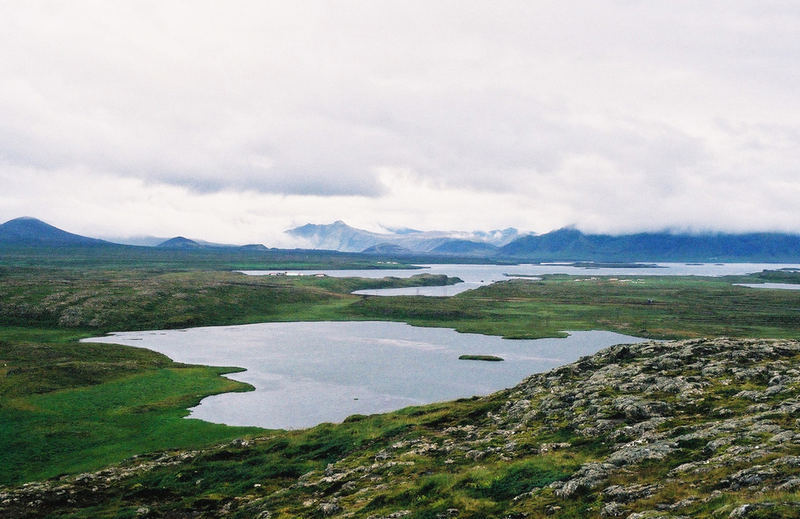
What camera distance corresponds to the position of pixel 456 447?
1708 inches

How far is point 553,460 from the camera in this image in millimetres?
33750

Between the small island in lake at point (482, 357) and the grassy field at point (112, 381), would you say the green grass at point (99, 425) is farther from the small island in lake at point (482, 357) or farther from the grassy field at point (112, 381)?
the small island in lake at point (482, 357)

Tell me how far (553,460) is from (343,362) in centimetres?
9428

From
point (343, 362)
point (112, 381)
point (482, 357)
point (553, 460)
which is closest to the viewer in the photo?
point (553, 460)

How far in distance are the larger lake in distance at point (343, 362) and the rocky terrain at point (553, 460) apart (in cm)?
2621

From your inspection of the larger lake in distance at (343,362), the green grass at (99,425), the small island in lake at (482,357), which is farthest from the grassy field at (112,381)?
the small island in lake at (482,357)

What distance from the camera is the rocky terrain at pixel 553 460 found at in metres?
25.5

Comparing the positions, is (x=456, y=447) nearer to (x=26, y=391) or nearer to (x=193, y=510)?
(x=193, y=510)

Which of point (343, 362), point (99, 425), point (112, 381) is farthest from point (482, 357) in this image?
point (99, 425)

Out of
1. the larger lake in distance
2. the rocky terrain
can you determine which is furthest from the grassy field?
the larger lake in distance

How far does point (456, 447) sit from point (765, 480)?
2409cm

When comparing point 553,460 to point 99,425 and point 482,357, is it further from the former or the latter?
point 482,357

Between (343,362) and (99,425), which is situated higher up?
(343,362)

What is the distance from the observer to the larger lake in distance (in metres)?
87.6
